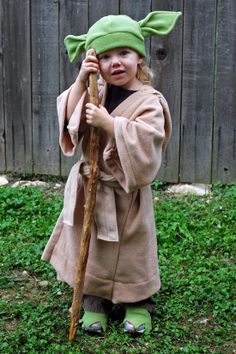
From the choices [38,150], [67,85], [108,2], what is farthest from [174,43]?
[38,150]

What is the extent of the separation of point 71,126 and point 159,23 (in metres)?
0.67

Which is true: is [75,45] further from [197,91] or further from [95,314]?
[197,91]

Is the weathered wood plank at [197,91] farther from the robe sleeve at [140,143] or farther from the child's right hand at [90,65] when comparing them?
the child's right hand at [90,65]

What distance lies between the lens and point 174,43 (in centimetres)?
534

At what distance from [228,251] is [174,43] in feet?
6.23

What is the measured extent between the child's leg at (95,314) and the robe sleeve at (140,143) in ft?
2.34

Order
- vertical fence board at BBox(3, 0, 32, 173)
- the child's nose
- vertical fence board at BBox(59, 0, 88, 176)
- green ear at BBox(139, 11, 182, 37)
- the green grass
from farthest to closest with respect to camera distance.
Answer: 1. vertical fence board at BBox(3, 0, 32, 173)
2. vertical fence board at BBox(59, 0, 88, 176)
3. the green grass
4. green ear at BBox(139, 11, 182, 37)
5. the child's nose

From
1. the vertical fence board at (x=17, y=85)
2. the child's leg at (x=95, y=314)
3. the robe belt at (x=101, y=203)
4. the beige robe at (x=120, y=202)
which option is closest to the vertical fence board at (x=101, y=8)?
the vertical fence board at (x=17, y=85)

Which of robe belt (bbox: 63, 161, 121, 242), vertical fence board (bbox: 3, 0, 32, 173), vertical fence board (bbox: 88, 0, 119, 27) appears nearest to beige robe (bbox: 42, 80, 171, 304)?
robe belt (bbox: 63, 161, 121, 242)

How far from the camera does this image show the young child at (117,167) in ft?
9.73

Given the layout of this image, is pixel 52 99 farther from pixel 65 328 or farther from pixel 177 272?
pixel 65 328

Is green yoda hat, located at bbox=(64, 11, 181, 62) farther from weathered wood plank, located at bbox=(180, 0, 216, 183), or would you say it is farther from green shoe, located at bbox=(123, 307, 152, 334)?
weathered wood plank, located at bbox=(180, 0, 216, 183)

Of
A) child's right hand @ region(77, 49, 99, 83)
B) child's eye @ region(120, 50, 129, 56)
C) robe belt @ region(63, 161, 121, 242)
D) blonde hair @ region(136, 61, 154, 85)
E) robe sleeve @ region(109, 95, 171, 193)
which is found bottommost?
robe belt @ region(63, 161, 121, 242)

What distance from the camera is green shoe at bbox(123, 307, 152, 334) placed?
10.8ft
